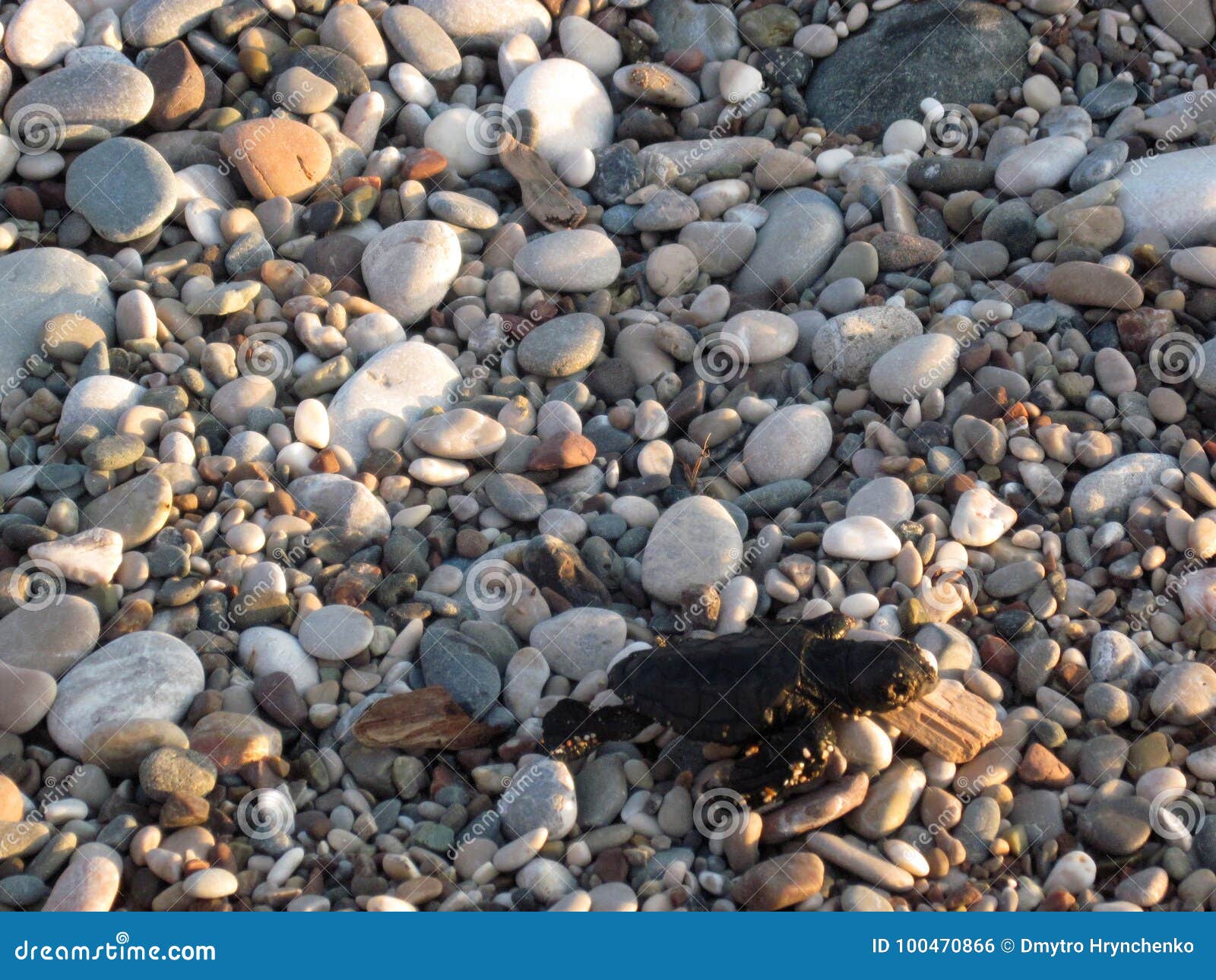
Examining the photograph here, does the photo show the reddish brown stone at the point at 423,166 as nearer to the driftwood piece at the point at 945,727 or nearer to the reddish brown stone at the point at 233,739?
the reddish brown stone at the point at 233,739

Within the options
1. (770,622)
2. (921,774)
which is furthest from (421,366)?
(921,774)

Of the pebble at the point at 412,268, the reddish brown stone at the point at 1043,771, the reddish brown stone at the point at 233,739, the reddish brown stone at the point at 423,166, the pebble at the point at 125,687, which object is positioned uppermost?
the reddish brown stone at the point at 423,166

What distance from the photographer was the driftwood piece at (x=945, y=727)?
4320mm

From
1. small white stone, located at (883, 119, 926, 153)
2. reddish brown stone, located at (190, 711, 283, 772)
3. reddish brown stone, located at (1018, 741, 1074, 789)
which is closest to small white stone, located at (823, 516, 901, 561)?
reddish brown stone, located at (1018, 741, 1074, 789)

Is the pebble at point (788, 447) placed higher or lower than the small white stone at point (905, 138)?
lower

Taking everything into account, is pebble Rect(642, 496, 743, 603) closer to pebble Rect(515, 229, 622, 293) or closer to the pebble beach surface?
the pebble beach surface

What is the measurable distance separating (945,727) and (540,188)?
12.7ft

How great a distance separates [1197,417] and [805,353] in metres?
1.79

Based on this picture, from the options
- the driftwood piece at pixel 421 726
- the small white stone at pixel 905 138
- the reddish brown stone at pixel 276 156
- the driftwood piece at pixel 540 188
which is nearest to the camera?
the driftwood piece at pixel 421 726

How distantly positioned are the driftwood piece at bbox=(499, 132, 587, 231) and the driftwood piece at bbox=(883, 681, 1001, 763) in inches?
138

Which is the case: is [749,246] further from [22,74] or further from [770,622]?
[22,74]

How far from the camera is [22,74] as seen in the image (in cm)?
686

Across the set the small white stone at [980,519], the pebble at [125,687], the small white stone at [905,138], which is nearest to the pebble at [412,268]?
the pebble at [125,687]

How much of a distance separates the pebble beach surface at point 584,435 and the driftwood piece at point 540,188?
0.03 m
